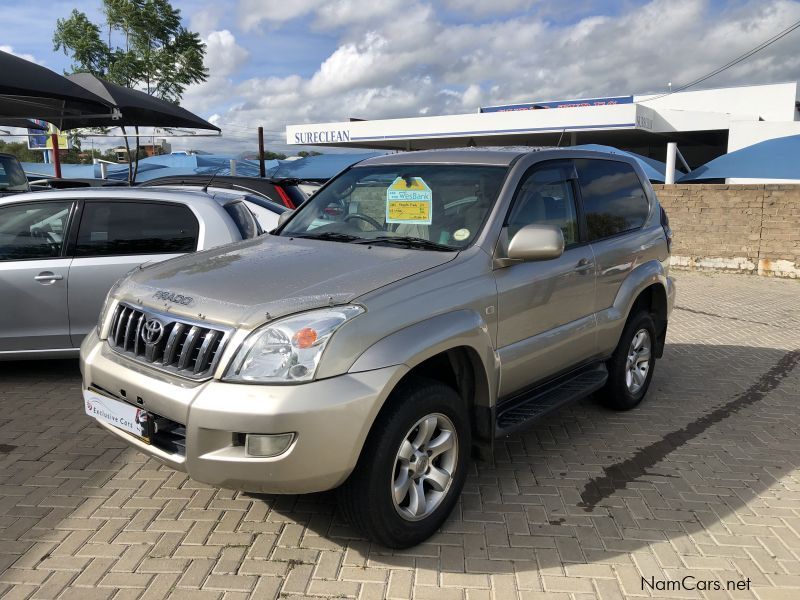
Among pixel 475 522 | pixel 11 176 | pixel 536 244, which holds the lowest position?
pixel 475 522

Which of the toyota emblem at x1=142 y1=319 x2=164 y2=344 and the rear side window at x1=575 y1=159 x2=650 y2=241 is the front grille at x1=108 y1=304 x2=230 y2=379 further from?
the rear side window at x1=575 y1=159 x2=650 y2=241

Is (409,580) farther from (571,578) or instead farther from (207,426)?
(207,426)

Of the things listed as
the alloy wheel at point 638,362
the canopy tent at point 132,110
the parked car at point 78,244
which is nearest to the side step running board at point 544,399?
the alloy wheel at point 638,362

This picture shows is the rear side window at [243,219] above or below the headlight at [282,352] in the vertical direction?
above

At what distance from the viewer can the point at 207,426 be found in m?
2.59

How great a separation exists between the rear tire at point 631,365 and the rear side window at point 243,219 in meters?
2.98

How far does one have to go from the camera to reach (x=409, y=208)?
12.4ft

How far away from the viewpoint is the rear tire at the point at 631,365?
4754mm

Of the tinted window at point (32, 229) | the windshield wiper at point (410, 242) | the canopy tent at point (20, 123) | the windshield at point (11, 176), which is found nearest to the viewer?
the windshield wiper at point (410, 242)


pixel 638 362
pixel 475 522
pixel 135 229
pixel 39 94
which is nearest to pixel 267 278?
pixel 475 522

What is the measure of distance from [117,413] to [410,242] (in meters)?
1.69

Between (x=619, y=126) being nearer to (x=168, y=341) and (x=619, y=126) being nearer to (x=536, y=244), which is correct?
(x=536, y=244)

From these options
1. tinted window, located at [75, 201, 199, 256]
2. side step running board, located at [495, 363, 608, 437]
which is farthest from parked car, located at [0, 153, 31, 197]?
side step running board, located at [495, 363, 608, 437]

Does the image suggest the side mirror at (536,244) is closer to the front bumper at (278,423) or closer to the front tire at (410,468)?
the front tire at (410,468)
